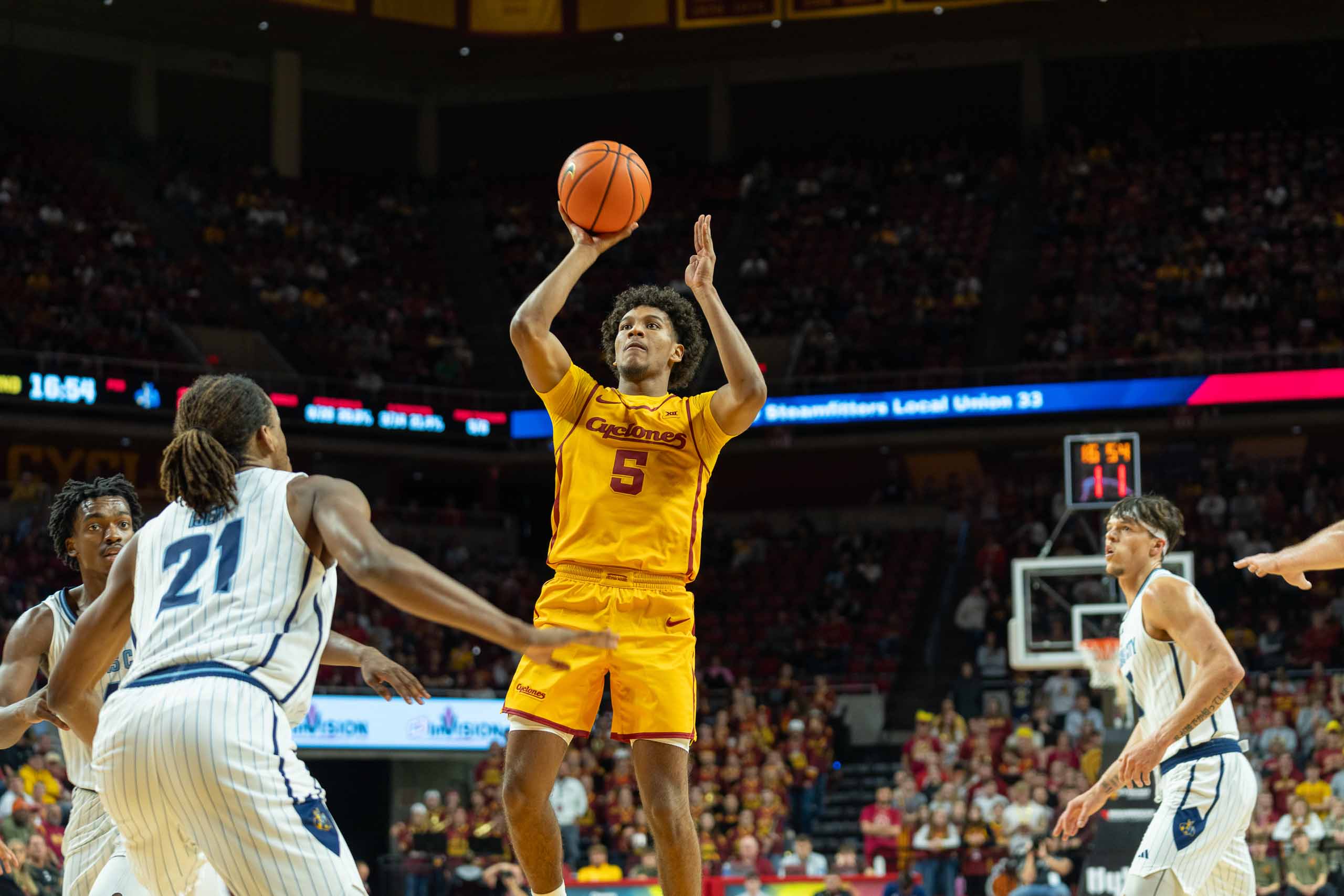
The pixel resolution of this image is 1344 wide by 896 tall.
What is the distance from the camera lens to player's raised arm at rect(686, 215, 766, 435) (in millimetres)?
6453

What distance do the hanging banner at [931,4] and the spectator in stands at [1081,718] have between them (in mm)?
14564

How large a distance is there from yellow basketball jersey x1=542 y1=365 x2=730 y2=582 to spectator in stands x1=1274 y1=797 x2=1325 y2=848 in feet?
32.4

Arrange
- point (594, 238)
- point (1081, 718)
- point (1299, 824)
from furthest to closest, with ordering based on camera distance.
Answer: point (1081, 718), point (1299, 824), point (594, 238)

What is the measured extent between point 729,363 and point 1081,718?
1364 cm

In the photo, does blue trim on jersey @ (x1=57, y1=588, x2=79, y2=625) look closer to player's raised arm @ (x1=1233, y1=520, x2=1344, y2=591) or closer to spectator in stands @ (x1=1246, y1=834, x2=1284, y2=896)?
player's raised arm @ (x1=1233, y1=520, x2=1344, y2=591)

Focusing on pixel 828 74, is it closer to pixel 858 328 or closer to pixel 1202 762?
pixel 858 328

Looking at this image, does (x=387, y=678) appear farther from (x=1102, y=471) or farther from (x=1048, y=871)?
(x=1102, y=471)

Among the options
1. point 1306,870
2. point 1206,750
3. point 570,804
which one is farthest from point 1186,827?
point 570,804

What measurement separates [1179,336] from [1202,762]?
2177 cm

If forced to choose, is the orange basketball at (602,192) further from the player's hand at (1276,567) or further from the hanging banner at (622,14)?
the hanging banner at (622,14)

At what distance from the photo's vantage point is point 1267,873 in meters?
13.9

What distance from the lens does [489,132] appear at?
1411 inches

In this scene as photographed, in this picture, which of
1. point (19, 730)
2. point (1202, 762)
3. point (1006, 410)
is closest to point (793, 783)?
point (1006, 410)

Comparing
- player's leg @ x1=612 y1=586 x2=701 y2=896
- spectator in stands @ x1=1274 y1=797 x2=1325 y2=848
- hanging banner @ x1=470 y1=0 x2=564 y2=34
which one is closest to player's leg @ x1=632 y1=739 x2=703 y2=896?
player's leg @ x1=612 y1=586 x2=701 y2=896
